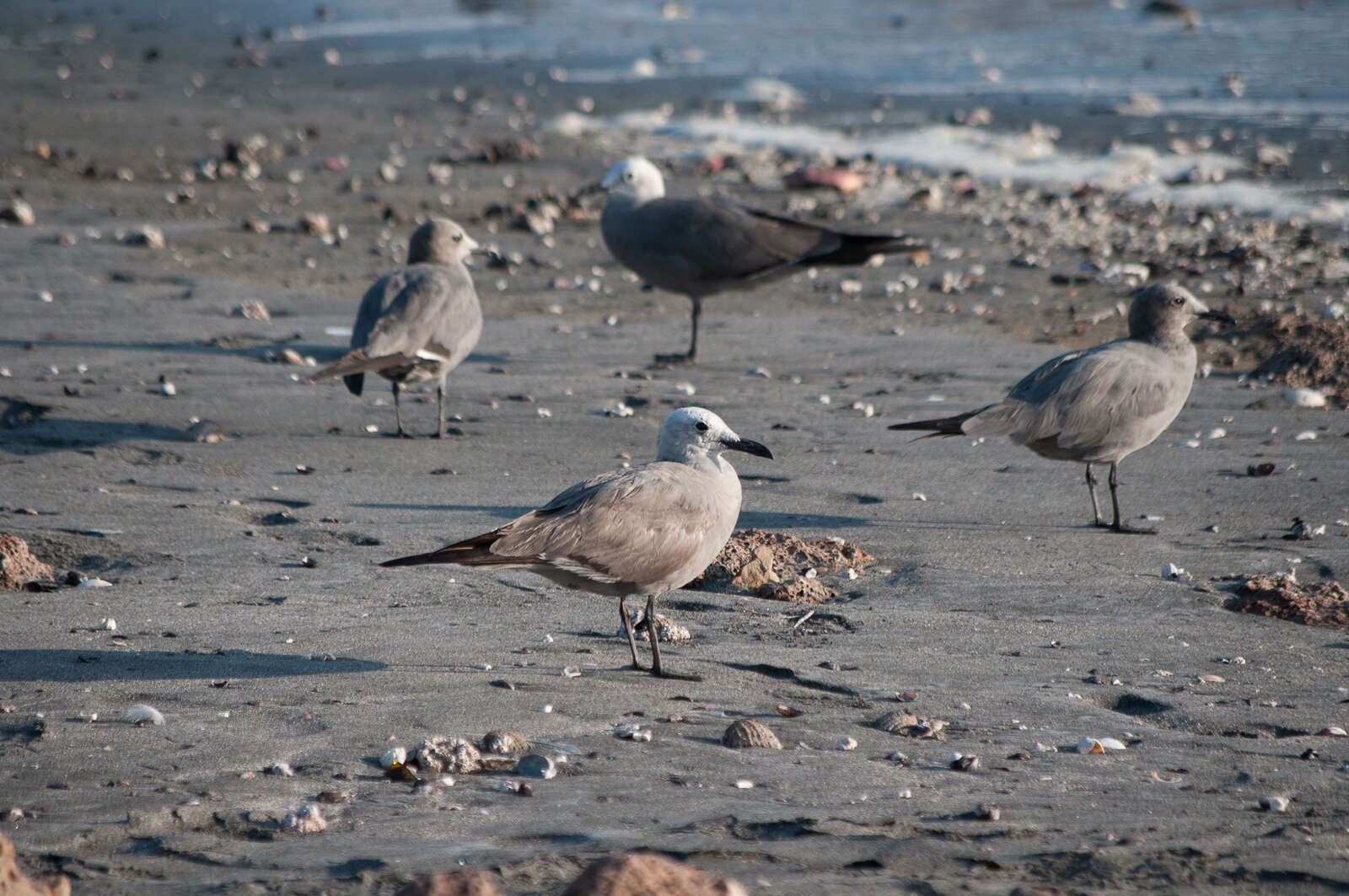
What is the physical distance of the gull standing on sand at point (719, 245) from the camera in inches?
340

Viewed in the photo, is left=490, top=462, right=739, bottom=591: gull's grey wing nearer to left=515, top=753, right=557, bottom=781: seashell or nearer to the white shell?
left=515, top=753, right=557, bottom=781: seashell

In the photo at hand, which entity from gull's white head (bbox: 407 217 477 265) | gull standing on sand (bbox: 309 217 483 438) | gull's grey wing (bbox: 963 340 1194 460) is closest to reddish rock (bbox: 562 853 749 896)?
gull's grey wing (bbox: 963 340 1194 460)

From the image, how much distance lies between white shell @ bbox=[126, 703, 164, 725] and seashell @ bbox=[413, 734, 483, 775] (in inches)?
28.5

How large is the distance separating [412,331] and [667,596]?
99.0 inches

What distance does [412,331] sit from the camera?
22.6 ft

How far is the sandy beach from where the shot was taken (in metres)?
3.12

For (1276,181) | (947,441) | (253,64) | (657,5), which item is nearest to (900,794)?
(947,441)

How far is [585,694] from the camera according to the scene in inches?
156

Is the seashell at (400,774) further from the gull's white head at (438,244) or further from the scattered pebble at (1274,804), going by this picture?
the gull's white head at (438,244)

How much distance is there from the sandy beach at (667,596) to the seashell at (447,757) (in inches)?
3.7

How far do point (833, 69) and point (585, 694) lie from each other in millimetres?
17500

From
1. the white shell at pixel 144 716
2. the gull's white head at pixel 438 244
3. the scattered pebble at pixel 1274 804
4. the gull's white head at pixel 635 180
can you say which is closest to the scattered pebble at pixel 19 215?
the gull's white head at pixel 438 244

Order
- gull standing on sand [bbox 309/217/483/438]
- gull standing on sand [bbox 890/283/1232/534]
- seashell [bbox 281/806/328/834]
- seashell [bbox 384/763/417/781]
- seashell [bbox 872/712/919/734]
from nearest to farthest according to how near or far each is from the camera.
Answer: seashell [bbox 281/806/328/834], seashell [bbox 384/763/417/781], seashell [bbox 872/712/919/734], gull standing on sand [bbox 890/283/1232/534], gull standing on sand [bbox 309/217/483/438]

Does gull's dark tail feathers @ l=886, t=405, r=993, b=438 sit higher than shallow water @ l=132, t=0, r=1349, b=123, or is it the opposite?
shallow water @ l=132, t=0, r=1349, b=123
